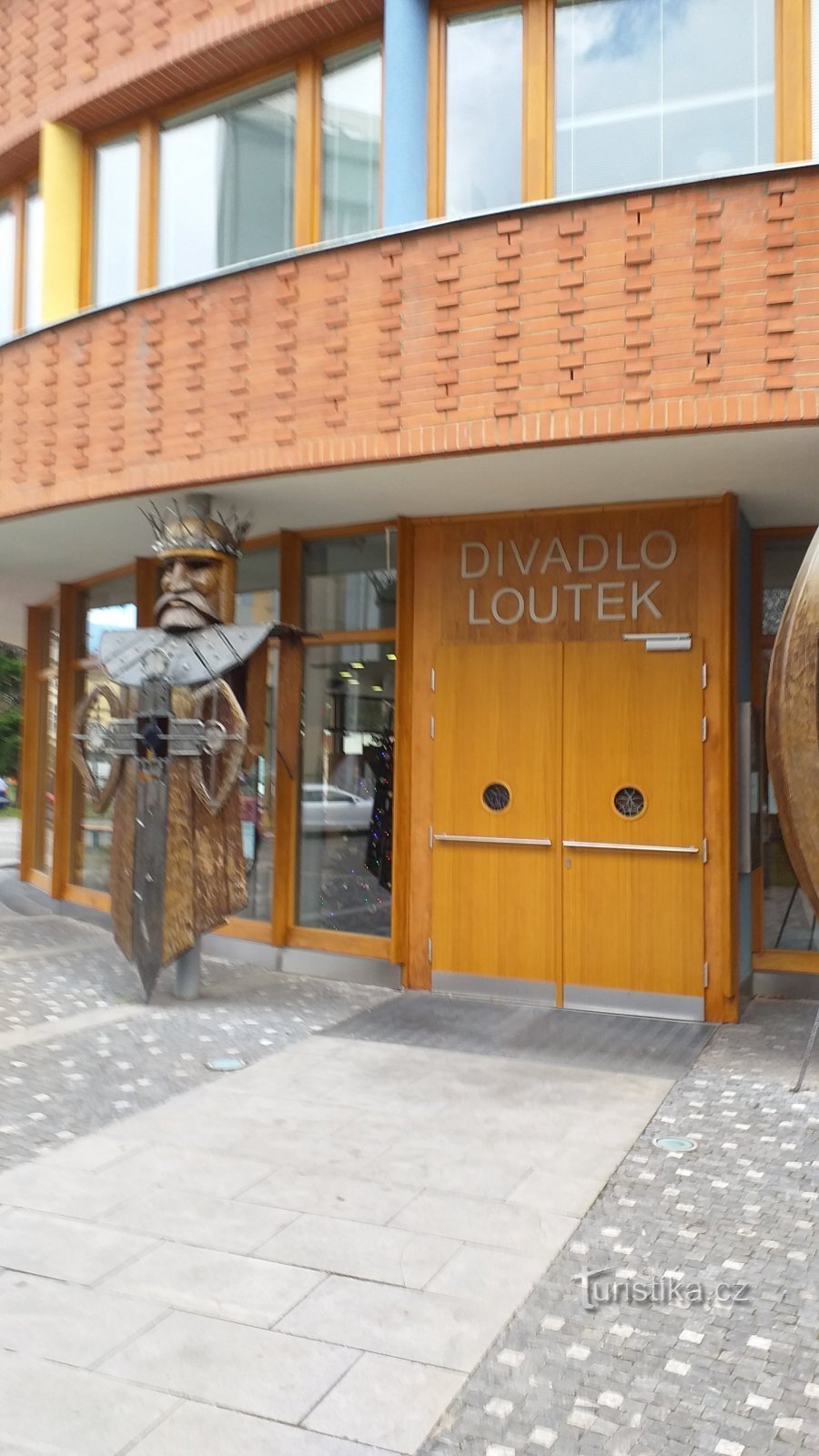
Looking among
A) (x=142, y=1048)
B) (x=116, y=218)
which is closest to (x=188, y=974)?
(x=142, y=1048)

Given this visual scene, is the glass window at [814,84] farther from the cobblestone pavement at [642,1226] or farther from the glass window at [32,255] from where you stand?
the glass window at [32,255]

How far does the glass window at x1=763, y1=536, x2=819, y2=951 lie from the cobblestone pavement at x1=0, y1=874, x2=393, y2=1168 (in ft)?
9.65

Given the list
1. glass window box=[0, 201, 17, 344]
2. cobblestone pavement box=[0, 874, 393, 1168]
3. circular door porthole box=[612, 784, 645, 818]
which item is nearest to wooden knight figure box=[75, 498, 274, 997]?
cobblestone pavement box=[0, 874, 393, 1168]

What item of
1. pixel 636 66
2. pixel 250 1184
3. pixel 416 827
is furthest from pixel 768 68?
pixel 250 1184

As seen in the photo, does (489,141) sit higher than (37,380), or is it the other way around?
(489,141)

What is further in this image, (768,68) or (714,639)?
(714,639)

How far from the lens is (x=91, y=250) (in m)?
9.92

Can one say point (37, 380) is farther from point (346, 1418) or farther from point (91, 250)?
point (346, 1418)

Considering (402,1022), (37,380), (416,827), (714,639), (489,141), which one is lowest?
(402,1022)

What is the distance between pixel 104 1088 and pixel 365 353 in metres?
4.60

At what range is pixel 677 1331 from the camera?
11.3 feet

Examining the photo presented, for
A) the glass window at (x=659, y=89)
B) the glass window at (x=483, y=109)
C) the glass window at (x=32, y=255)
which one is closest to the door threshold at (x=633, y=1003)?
the glass window at (x=659, y=89)

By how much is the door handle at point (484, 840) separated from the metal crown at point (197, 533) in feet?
8.38

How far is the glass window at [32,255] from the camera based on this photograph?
1062cm
